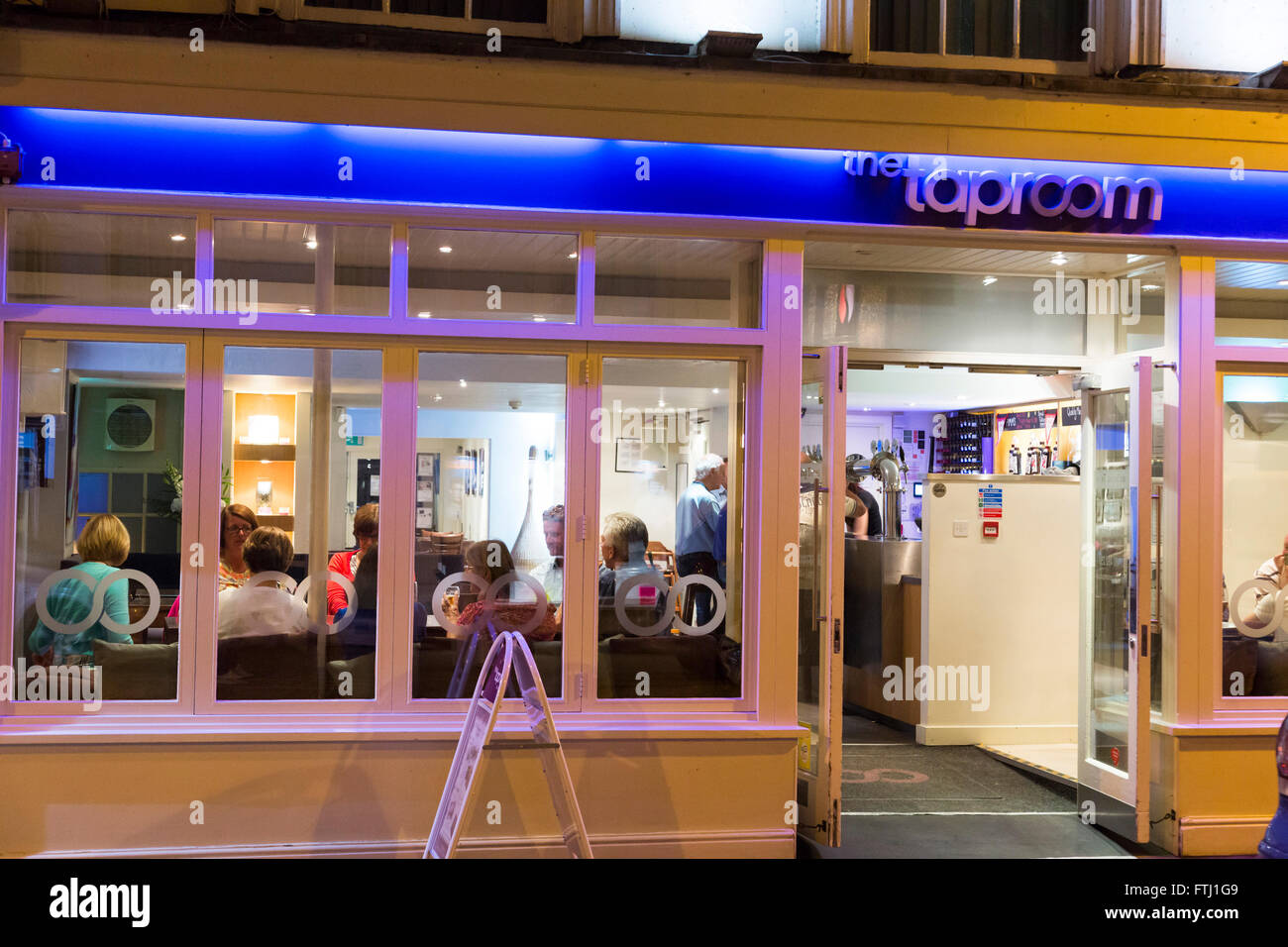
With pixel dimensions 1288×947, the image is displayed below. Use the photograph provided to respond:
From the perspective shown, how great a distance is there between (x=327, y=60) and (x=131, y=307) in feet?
4.63

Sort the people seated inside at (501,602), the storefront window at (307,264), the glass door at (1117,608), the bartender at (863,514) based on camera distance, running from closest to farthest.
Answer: the storefront window at (307,264), the people seated inside at (501,602), the glass door at (1117,608), the bartender at (863,514)

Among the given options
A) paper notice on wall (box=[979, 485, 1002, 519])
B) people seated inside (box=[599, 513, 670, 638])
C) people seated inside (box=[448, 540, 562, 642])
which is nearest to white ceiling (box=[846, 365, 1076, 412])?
paper notice on wall (box=[979, 485, 1002, 519])

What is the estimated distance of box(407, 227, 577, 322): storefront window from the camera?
15.4ft

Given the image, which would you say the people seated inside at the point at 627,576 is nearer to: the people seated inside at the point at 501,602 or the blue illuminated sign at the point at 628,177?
the people seated inside at the point at 501,602

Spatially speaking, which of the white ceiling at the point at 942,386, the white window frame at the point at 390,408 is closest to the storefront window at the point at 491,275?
the white window frame at the point at 390,408

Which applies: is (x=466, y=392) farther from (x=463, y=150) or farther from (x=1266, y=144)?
(x=1266, y=144)

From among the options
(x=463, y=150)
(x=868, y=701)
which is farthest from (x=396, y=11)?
(x=868, y=701)

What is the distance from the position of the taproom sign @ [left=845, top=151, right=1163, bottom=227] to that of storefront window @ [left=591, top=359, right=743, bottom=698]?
120 centimetres

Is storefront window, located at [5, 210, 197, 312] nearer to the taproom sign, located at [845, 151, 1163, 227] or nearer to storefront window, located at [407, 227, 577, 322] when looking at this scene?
storefront window, located at [407, 227, 577, 322]

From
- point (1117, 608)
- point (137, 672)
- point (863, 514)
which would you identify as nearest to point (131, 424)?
point (137, 672)

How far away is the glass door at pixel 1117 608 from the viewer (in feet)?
16.5

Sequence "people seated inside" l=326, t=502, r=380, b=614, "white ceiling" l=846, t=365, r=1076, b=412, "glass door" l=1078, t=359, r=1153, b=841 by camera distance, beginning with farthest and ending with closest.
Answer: "white ceiling" l=846, t=365, r=1076, b=412, "glass door" l=1078, t=359, r=1153, b=841, "people seated inside" l=326, t=502, r=380, b=614

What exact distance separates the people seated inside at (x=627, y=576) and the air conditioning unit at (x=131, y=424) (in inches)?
83.2

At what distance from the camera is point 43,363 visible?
178 inches
